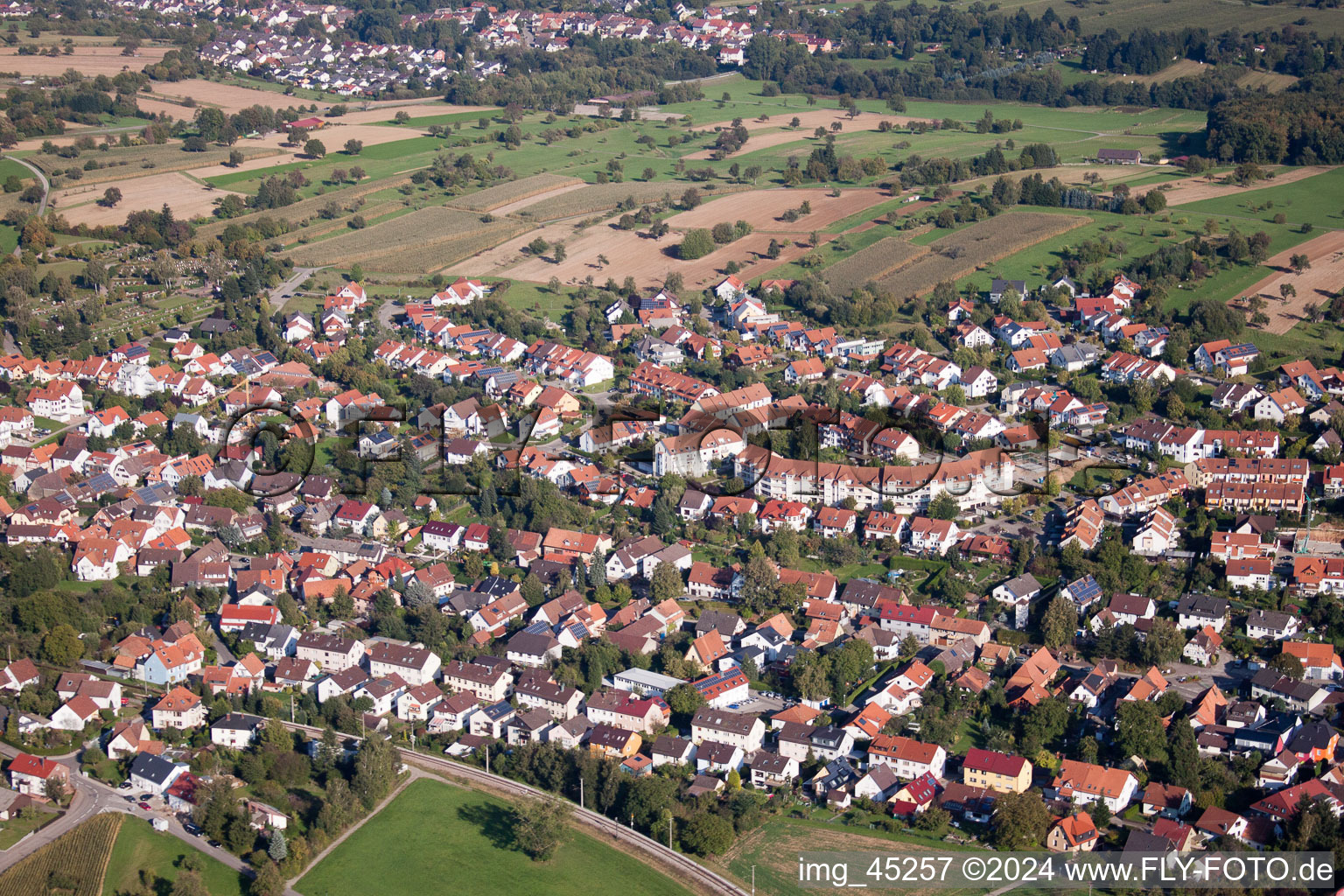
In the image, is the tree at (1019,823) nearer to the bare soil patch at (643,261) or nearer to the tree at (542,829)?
the tree at (542,829)

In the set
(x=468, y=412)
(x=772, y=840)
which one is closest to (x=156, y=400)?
(x=468, y=412)

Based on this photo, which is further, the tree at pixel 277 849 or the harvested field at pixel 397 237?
the harvested field at pixel 397 237

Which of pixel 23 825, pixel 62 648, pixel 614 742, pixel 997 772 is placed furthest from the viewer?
pixel 62 648

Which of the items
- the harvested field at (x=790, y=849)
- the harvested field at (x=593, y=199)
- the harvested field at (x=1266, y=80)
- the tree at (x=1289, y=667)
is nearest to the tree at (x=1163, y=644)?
the tree at (x=1289, y=667)

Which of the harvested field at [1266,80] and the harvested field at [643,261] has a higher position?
the harvested field at [1266,80]

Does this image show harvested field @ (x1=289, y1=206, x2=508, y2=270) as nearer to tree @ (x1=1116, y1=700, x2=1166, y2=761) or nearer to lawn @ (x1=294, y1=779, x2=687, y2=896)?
lawn @ (x1=294, y1=779, x2=687, y2=896)

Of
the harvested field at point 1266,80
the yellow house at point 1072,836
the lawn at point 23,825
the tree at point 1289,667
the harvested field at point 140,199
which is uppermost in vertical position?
the harvested field at point 1266,80

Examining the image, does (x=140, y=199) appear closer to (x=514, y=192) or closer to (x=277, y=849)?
(x=514, y=192)

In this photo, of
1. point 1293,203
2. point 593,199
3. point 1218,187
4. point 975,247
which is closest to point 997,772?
point 975,247
